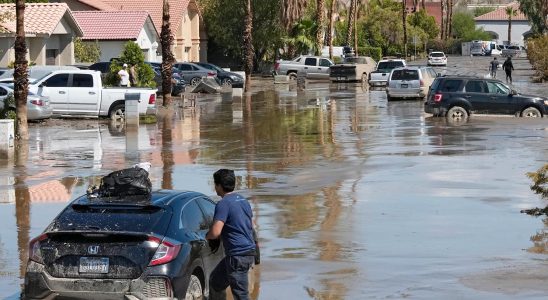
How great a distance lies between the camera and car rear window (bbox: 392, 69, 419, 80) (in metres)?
47.9

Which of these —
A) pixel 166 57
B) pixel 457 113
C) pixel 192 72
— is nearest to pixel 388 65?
pixel 192 72

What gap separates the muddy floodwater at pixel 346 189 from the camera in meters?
12.7

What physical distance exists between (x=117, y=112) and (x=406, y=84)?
16.4 m

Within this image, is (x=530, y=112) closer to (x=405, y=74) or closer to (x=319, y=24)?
(x=405, y=74)

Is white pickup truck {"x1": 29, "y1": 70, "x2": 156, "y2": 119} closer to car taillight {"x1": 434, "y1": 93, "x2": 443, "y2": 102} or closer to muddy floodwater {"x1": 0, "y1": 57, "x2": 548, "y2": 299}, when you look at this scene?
muddy floodwater {"x1": 0, "y1": 57, "x2": 548, "y2": 299}

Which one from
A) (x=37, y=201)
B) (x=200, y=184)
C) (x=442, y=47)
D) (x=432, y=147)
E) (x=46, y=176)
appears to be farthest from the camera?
(x=442, y=47)

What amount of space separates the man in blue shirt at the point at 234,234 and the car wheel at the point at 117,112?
26.0 m

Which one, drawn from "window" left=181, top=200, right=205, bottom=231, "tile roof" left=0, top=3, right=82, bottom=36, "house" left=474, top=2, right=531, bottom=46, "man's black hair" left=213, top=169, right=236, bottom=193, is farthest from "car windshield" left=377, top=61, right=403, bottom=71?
"house" left=474, top=2, right=531, bottom=46

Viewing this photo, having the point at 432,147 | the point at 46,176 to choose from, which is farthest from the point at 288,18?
the point at 46,176

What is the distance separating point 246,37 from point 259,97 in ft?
19.4

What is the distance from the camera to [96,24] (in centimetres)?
6469

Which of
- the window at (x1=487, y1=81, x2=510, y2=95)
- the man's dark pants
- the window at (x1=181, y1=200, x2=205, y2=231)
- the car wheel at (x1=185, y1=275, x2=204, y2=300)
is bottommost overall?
the car wheel at (x1=185, y1=275, x2=204, y2=300)

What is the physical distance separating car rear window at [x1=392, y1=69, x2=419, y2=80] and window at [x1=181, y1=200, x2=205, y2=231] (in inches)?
1474

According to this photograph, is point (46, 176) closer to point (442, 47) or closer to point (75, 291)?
point (75, 291)
